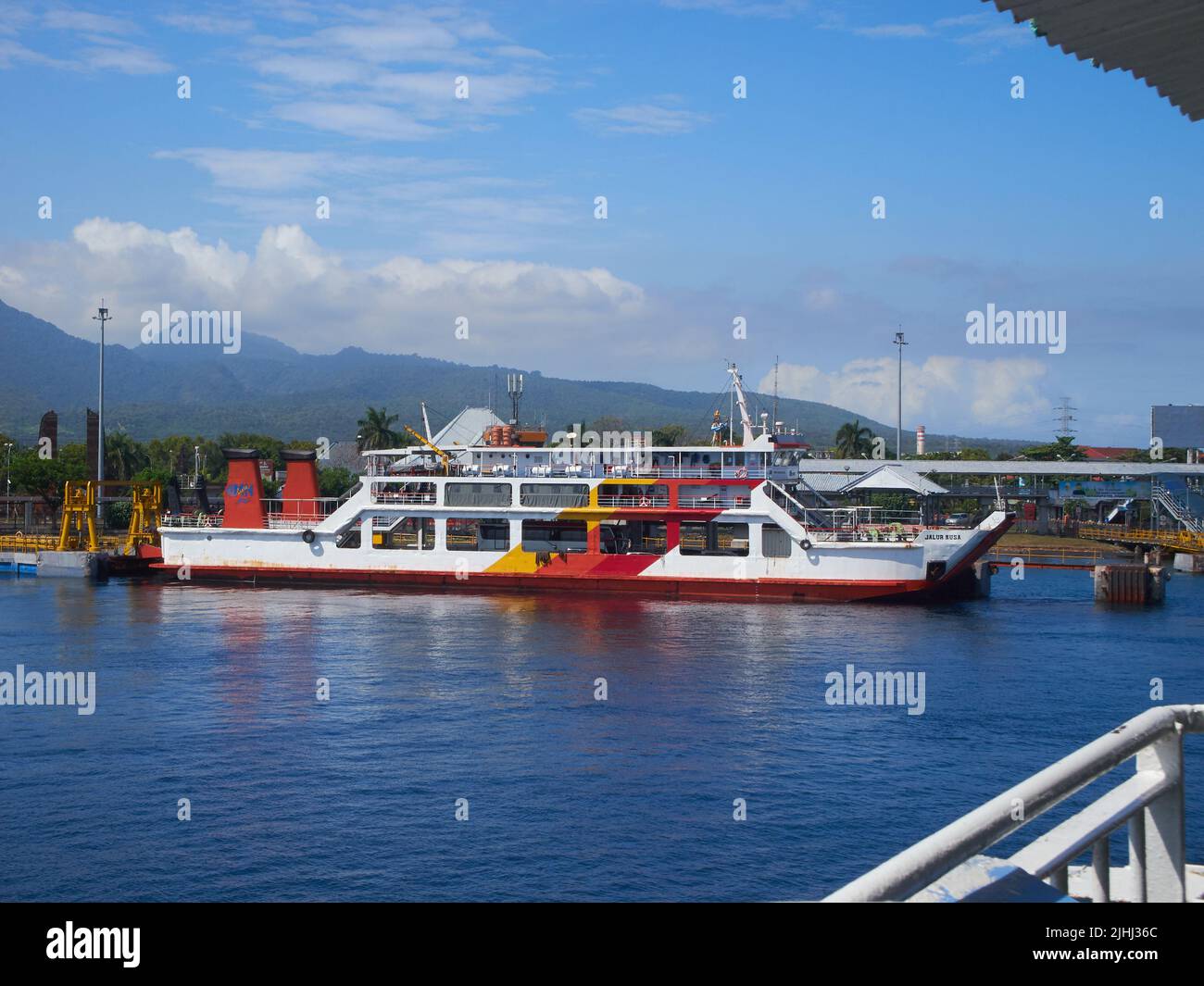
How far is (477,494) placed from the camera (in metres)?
54.3

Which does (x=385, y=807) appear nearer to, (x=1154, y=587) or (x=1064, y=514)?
(x=1154, y=587)

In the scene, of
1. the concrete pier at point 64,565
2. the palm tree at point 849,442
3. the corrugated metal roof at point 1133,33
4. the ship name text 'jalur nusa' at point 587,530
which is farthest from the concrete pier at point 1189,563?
the corrugated metal roof at point 1133,33

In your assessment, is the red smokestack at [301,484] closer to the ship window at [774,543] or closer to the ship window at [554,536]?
the ship window at [554,536]

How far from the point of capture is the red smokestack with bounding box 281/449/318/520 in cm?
5897

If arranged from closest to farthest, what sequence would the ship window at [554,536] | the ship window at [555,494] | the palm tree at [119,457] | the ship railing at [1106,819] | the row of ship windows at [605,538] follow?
1. the ship railing at [1106,819]
2. the row of ship windows at [605,538]
3. the ship window at [555,494]
4. the ship window at [554,536]
5. the palm tree at [119,457]

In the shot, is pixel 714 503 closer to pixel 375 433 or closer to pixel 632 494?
pixel 632 494

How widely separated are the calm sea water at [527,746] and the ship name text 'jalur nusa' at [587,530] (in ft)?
12.6

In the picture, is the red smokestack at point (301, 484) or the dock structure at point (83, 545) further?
the dock structure at point (83, 545)

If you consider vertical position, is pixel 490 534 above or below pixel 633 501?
below

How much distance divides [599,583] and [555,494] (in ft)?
14.6

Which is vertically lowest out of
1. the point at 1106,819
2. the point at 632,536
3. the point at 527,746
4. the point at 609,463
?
the point at 527,746

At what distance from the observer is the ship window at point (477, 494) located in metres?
53.9

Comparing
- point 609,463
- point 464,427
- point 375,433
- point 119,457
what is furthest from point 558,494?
point 119,457

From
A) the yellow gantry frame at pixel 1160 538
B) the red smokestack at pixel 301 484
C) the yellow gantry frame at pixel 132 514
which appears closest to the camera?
the red smokestack at pixel 301 484
